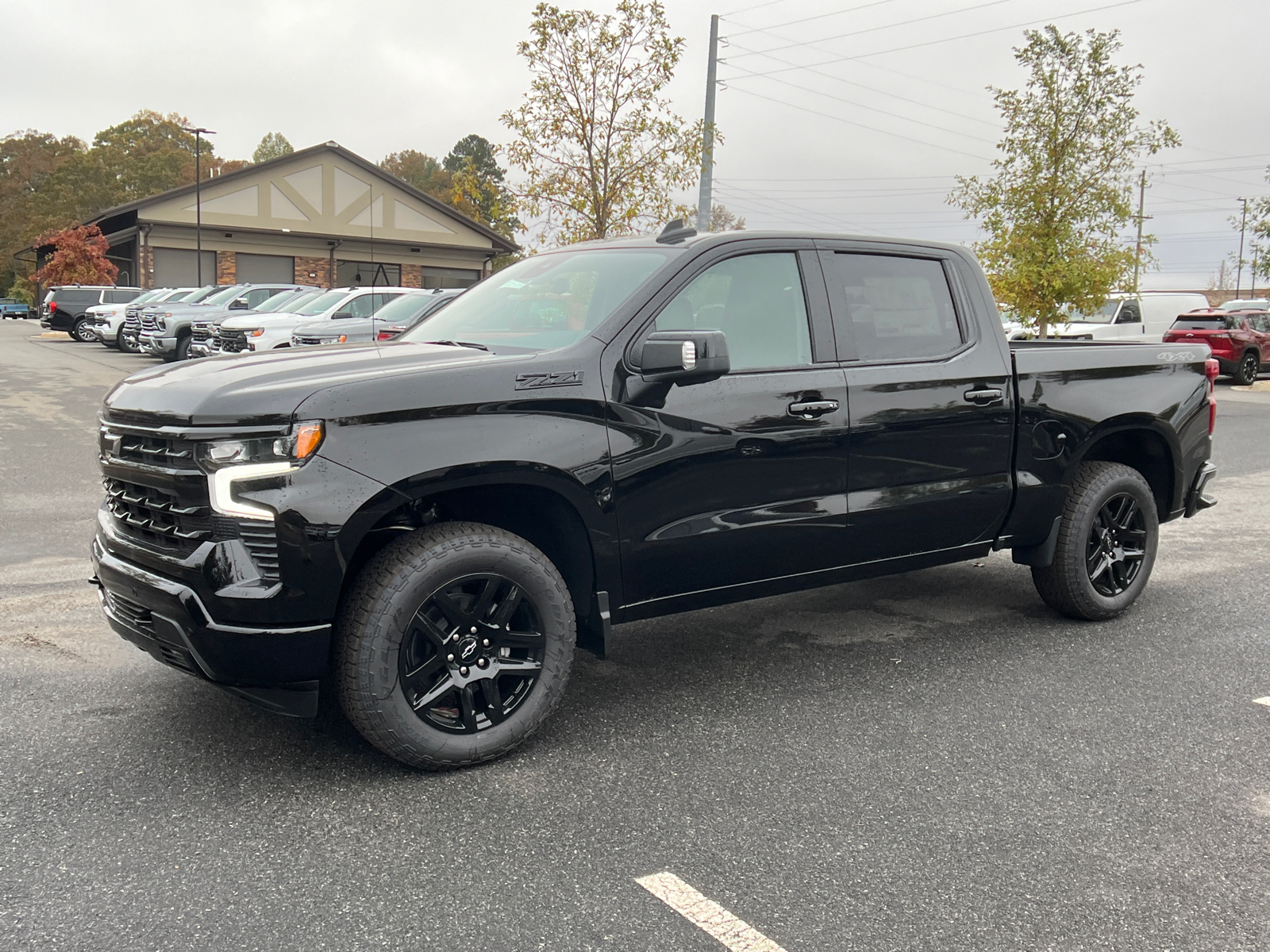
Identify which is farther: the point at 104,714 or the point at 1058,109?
the point at 1058,109

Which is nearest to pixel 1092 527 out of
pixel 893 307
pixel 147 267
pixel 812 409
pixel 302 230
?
pixel 893 307

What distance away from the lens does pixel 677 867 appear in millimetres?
3125

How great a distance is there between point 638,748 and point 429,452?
1.32m

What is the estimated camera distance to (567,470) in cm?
387

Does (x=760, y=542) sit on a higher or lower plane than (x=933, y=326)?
lower

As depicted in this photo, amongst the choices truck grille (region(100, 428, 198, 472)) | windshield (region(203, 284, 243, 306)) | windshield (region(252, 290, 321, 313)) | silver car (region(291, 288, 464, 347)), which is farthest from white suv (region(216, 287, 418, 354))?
truck grille (region(100, 428, 198, 472))

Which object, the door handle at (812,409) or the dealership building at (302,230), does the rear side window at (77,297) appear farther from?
the door handle at (812,409)

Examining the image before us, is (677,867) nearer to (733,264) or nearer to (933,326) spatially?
(733,264)

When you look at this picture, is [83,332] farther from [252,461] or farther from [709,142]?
[252,461]

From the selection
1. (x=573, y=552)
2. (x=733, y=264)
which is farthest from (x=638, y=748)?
(x=733, y=264)

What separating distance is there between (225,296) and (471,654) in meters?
26.1

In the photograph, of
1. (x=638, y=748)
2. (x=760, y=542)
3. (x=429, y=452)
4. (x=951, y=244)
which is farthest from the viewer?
(x=951, y=244)

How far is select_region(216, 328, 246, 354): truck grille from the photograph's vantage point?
771 inches

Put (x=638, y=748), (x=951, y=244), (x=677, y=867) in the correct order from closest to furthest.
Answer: (x=677, y=867), (x=638, y=748), (x=951, y=244)
